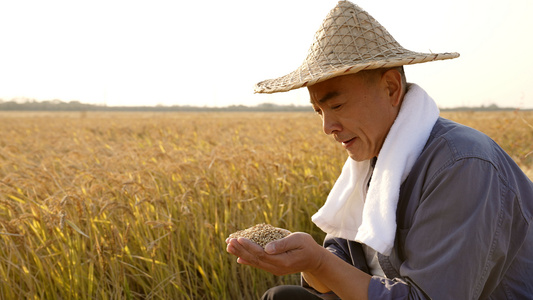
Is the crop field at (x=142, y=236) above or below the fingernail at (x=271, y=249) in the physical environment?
below

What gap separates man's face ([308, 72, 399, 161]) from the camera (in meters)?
1.54

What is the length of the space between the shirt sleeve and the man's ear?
0.33m

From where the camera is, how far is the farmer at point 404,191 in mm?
1310

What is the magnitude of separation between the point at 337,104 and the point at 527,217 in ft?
2.13

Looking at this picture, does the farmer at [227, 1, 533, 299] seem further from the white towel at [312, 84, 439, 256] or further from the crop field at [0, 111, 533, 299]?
the crop field at [0, 111, 533, 299]

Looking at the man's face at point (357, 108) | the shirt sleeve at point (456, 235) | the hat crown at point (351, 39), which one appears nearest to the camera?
the shirt sleeve at point (456, 235)

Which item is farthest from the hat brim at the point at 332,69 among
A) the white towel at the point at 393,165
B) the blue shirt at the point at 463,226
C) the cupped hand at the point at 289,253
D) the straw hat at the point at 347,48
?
the cupped hand at the point at 289,253

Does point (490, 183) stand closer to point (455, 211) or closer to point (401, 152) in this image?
point (455, 211)

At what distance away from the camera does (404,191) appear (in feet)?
5.08

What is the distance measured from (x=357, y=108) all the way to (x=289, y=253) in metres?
0.49

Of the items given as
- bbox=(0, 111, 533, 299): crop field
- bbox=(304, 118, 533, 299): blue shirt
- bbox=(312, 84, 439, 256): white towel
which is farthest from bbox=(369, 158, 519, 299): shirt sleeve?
bbox=(0, 111, 533, 299): crop field

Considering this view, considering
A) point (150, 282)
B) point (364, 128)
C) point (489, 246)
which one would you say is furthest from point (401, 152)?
point (150, 282)

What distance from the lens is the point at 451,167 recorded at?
1.34 m

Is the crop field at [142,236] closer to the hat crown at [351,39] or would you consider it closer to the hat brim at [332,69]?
the hat brim at [332,69]
